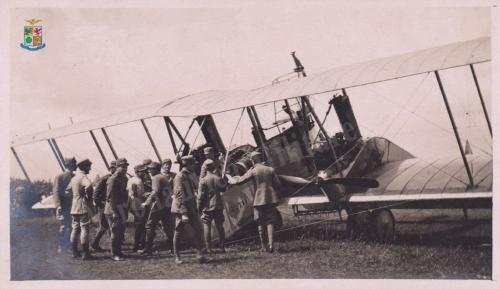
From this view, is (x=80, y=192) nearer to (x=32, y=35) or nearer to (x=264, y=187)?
(x=32, y=35)

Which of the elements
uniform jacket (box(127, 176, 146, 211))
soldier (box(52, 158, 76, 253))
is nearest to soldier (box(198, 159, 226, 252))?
uniform jacket (box(127, 176, 146, 211))

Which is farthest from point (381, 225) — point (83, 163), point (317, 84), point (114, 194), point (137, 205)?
point (83, 163)

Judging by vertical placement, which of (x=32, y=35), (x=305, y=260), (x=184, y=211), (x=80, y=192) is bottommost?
(x=305, y=260)

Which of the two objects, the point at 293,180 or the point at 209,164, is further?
the point at 293,180

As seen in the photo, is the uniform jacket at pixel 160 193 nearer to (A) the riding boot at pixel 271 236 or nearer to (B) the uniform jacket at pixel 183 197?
(B) the uniform jacket at pixel 183 197

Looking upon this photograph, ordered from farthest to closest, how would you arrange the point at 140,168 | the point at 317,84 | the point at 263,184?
the point at 140,168 → the point at 263,184 → the point at 317,84

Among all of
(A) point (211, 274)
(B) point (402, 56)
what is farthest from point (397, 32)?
(A) point (211, 274)

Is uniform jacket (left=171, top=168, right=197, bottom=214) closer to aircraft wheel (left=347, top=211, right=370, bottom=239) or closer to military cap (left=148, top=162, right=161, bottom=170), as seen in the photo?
military cap (left=148, top=162, right=161, bottom=170)

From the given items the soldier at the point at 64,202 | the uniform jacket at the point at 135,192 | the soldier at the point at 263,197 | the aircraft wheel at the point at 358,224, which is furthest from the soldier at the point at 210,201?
the soldier at the point at 64,202
